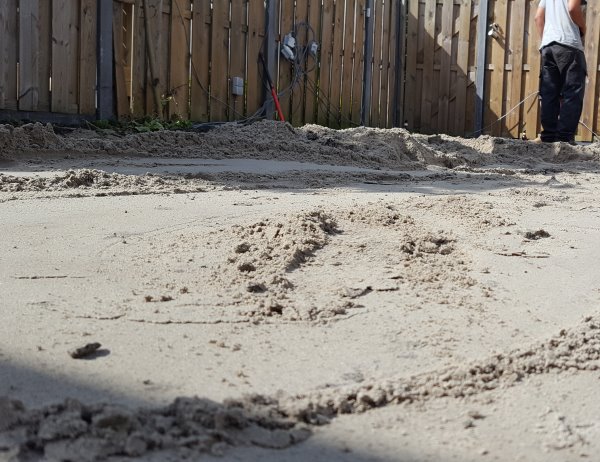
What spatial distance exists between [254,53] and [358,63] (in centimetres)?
250

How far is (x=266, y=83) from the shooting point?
9773mm

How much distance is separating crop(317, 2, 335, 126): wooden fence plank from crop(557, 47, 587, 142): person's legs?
293cm

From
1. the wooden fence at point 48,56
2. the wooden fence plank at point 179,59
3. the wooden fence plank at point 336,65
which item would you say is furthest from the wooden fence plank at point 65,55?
the wooden fence plank at point 336,65

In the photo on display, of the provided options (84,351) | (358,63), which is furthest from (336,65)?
(84,351)

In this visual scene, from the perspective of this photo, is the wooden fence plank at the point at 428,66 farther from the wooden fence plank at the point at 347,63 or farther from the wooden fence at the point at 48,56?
the wooden fence at the point at 48,56

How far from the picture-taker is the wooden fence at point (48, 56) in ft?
22.6

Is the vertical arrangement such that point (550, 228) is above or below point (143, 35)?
below

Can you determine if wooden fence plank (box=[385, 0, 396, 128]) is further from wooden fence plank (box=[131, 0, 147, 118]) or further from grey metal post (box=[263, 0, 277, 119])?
wooden fence plank (box=[131, 0, 147, 118])

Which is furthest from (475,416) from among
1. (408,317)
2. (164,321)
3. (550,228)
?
(550,228)

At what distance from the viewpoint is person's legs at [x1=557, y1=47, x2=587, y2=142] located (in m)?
9.41

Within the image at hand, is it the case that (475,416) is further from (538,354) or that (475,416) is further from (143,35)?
(143,35)

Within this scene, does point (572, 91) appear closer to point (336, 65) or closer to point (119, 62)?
point (336, 65)

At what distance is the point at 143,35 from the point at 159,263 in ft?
18.6

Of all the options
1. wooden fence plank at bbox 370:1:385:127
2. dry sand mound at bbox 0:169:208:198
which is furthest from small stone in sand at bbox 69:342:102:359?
wooden fence plank at bbox 370:1:385:127
